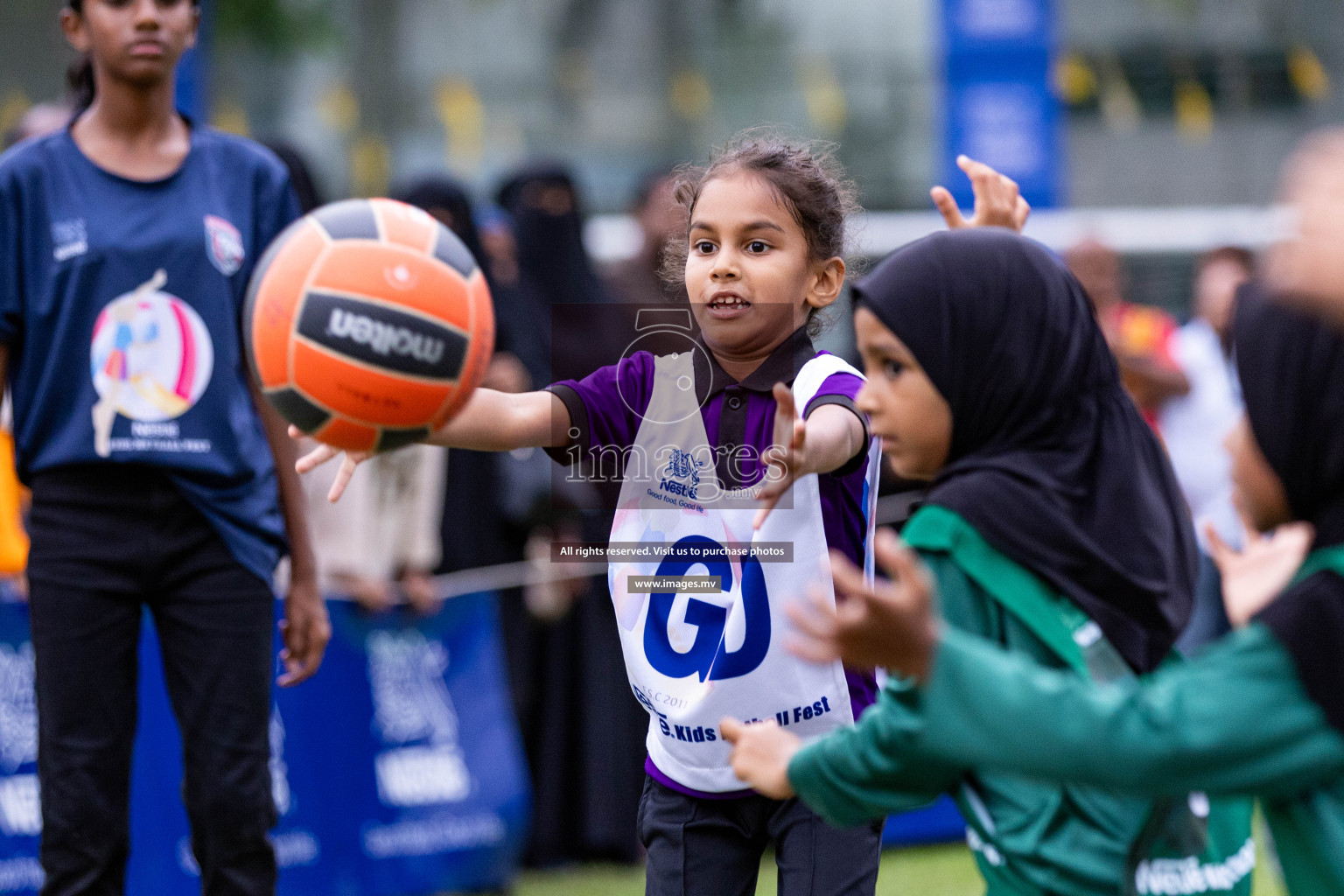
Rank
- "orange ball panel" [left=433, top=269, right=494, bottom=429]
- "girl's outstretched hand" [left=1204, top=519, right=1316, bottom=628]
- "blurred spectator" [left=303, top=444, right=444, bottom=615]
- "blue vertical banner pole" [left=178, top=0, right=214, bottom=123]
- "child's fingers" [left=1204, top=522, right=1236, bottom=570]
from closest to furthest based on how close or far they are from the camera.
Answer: "girl's outstretched hand" [left=1204, top=519, right=1316, bottom=628] → "child's fingers" [left=1204, top=522, right=1236, bottom=570] → "orange ball panel" [left=433, top=269, right=494, bottom=429] → "blurred spectator" [left=303, top=444, right=444, bottom=615] → "blue vertical banner pole" [left=178, top=0, right=214, bottom=123]

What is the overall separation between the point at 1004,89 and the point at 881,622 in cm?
922

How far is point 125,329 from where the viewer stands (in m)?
3.52

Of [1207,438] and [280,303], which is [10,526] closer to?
[280,303]

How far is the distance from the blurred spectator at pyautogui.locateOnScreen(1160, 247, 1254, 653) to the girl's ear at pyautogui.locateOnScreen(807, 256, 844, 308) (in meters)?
4.31

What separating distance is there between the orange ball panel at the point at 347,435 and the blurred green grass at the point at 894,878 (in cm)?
343

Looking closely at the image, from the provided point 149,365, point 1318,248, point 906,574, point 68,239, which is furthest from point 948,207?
point 68,239

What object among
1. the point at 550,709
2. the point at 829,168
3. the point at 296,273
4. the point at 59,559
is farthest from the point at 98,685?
the point at 550,709

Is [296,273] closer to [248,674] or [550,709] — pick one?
[248,674]

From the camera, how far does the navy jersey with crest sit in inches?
137

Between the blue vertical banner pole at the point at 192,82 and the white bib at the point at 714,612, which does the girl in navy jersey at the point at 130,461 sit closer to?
the white bib at the point at 714,612

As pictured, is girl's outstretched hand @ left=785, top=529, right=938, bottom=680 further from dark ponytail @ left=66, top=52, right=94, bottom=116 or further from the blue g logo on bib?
dark ponytail @ left=66, top=52, right=94, bottom=116

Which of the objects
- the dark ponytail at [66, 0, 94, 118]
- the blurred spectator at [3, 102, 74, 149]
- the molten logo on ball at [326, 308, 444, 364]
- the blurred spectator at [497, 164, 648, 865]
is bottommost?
the blurred spectator at [497, 164, 648, 865]

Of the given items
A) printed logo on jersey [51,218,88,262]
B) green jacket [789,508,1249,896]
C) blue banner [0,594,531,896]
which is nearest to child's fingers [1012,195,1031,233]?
green jacket [789,508,1249,896]

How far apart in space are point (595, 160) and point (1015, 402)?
40.3 ft
